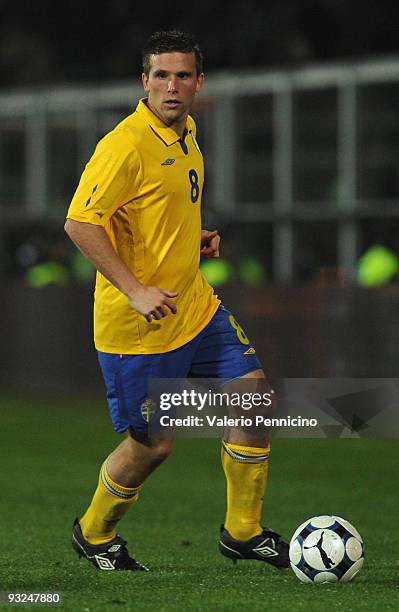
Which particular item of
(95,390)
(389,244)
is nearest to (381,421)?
(95,390)

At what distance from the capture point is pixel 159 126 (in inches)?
276

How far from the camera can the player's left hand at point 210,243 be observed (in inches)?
297

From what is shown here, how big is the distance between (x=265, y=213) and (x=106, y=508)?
13.9 m

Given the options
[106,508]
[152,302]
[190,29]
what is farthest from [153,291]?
[190,29]

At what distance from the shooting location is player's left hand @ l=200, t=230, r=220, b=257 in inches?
297

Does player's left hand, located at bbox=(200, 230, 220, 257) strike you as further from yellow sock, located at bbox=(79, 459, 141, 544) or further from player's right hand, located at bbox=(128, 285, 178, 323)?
yellow sock, located at bbox=(79, 459, 141, 544)

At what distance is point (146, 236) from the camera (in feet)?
22.8

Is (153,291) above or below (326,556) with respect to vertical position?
above

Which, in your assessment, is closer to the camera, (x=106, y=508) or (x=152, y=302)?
(x=152, y=302)

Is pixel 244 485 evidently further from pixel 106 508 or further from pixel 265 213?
pixel 265 213

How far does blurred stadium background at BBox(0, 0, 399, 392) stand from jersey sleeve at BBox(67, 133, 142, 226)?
26.0ft

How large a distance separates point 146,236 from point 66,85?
1680 centimetres

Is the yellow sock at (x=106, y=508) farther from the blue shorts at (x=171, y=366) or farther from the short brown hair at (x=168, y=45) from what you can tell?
the short brown hair at (x=168, y=45)

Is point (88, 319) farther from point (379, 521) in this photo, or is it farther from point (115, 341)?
point (115, 341)
